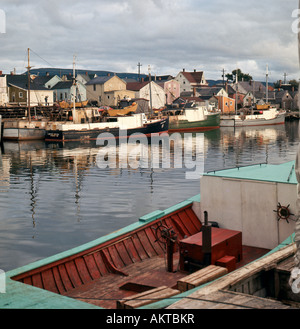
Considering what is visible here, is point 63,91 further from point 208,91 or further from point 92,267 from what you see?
point 92,267

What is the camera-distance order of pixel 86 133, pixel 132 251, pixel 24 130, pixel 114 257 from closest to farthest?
1. pixel 114 257
2. pixel 132 251
3. pixel 86 133
4. pixel 24 130

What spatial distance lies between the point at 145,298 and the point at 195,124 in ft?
276

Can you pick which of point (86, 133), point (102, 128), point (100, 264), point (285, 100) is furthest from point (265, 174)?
point (285, 100)

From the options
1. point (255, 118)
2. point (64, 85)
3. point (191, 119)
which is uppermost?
point (64, 85)

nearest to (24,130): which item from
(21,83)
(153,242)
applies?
(21,83)

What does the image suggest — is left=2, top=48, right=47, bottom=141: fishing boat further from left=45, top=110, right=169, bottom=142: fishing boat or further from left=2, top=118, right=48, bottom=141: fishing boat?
left=45, top=110, right=169, bottom=142: fishing boat

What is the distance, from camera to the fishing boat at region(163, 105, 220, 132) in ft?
288

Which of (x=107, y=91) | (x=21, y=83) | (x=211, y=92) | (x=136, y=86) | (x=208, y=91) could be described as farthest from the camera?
(x=208, y=91)

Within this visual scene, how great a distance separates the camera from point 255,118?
4058 inches

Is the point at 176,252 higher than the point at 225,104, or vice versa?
the point at 225,104

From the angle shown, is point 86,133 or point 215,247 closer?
point 215,247

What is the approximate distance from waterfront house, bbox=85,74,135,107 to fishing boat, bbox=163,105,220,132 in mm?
18367
